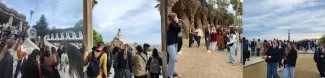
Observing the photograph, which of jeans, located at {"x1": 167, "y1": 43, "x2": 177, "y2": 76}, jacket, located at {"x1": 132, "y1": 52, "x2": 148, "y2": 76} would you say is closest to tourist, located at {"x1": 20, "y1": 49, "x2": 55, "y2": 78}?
jacket, located at {"x1": 132, "y1": 52, "x2": 148, "y2": 76}

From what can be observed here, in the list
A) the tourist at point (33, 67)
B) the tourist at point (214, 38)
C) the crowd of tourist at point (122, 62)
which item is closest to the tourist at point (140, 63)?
the crowd of tourist at point (122, 62)

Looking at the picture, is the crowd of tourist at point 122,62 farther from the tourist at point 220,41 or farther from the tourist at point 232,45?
the tourist at point 232,45

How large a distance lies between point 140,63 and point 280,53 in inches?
60.3

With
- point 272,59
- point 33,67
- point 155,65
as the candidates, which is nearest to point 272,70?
point 272,59

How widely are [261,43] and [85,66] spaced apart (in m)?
2.12

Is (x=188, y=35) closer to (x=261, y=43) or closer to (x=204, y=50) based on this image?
(x=204, y=50)

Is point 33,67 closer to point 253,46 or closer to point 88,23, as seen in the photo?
point 88,23

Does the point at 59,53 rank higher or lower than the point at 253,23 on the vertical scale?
lower

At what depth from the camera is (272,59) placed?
3773 mm

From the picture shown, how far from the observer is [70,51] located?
4582 millimetres

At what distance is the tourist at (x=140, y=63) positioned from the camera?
4.22m

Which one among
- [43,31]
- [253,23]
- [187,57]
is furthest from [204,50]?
[43,31]

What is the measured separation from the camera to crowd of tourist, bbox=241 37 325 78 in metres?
3.53

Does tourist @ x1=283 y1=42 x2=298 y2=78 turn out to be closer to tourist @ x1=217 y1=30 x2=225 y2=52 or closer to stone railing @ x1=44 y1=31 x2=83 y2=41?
tourist @ x1=217 y1=30 x2=225 y2=52
